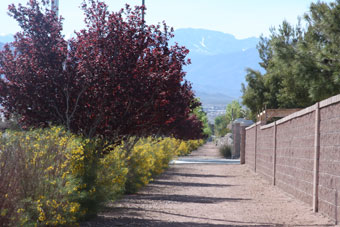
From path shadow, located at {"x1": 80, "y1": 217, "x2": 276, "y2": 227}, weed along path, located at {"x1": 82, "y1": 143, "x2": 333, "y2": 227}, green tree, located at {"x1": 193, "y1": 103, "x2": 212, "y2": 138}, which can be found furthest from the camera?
green tree, located at {"x1": 193, "y1": 103, "x2": 212, "y2": 138}

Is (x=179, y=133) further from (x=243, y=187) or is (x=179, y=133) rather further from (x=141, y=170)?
(x=141, y=170)

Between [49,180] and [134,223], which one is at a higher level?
[49,180]

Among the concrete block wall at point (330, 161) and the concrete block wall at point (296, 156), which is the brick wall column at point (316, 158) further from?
the concrete block wall at point (296, 156)

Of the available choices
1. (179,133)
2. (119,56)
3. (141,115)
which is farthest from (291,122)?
(179,133)

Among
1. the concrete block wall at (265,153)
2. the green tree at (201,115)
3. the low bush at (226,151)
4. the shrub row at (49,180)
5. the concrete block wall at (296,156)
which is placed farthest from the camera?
the green tree at (201,115)

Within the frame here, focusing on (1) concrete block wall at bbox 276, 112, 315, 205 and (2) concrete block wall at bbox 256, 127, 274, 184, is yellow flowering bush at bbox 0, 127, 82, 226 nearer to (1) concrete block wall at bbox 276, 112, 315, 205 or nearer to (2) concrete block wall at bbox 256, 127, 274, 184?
(1) concrete block wall at bbox 276, 112, 315, 205

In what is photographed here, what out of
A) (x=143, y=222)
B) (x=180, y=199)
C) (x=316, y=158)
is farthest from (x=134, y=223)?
(x=180, y=199)

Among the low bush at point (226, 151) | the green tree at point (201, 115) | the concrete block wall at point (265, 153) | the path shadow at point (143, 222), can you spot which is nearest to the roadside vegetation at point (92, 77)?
the path shadow at point (143, 222)

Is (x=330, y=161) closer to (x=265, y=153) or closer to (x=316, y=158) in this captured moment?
(x=316, y=158)

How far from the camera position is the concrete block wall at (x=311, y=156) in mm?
10797

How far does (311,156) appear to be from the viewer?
42.5 ft

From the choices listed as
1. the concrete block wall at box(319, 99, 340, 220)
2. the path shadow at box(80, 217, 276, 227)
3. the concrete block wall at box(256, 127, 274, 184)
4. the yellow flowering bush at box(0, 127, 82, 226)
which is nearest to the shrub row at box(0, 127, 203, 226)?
the yellow flowering bush at box(0, 127, 82, 226)

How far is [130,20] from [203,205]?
4570mm

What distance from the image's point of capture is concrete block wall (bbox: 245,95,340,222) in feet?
35.4
